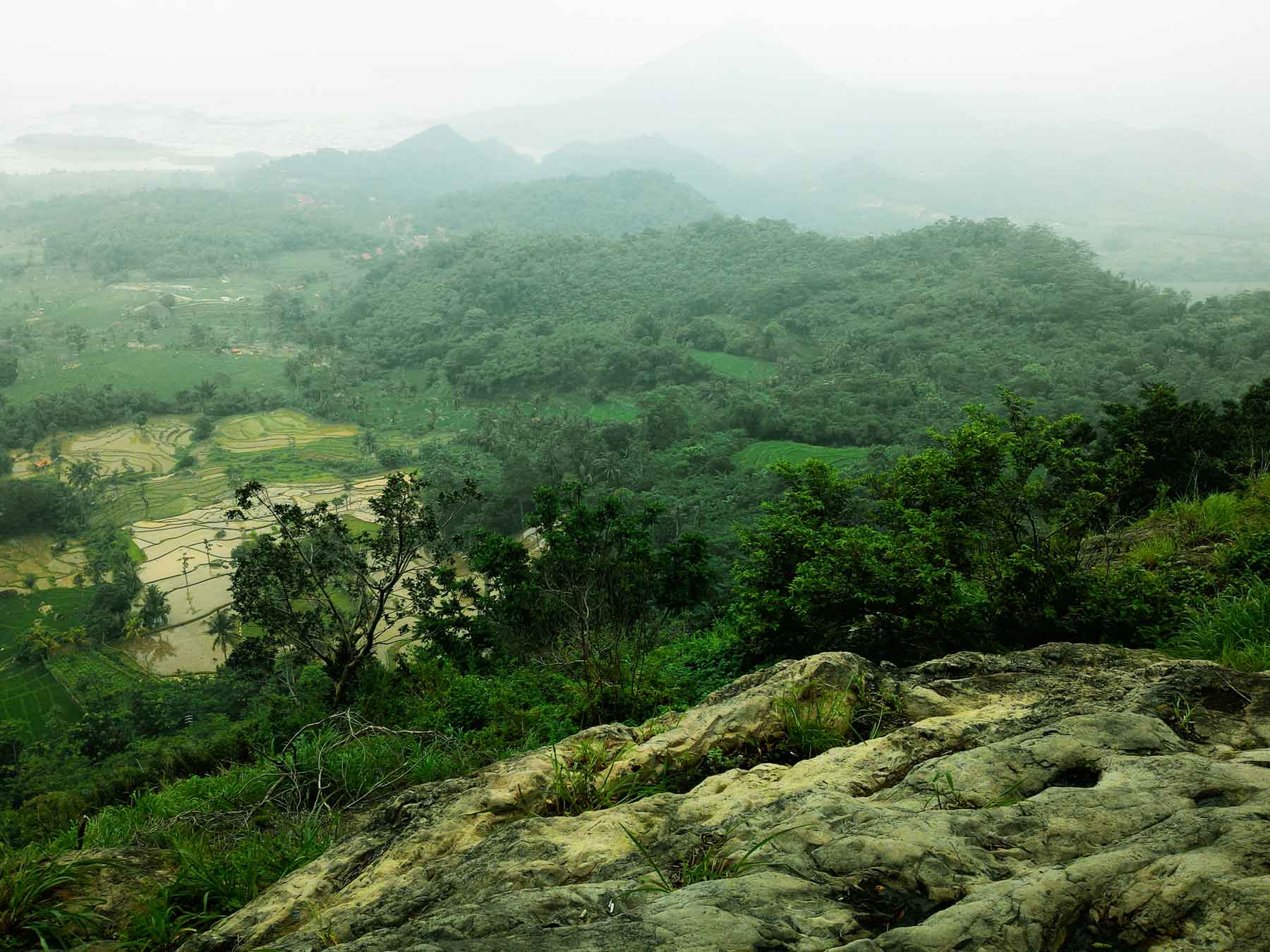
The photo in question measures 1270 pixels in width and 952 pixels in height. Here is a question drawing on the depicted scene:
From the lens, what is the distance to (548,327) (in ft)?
206

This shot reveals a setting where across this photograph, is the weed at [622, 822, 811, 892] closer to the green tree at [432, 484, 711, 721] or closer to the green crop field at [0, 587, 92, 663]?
the green tree at [432, 484, 711, 721]

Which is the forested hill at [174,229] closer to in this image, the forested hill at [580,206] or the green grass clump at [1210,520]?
the forested hill at [580,206]

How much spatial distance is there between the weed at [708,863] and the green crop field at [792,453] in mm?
30725

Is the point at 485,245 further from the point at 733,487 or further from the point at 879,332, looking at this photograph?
the point at 733,487

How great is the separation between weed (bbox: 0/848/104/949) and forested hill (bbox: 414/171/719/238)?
113 meters

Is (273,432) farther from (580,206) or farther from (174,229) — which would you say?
(580,206)

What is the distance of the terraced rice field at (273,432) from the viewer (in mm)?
44000

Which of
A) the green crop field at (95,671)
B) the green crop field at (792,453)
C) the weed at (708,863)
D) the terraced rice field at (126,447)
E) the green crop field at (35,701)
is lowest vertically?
the green crop field at (35,701)


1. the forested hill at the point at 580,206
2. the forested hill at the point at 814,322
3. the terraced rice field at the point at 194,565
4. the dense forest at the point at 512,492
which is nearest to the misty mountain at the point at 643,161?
the forested hill at the point at 580,206

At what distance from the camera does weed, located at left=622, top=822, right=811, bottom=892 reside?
2.15m

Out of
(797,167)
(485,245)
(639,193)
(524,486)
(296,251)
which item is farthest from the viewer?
(797,167)

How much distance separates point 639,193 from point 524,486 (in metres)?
99.8

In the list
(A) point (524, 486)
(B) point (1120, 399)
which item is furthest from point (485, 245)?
(B) point (1120, 399)

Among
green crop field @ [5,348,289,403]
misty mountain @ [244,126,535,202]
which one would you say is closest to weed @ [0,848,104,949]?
green crop field @ [5,348,289,403]
